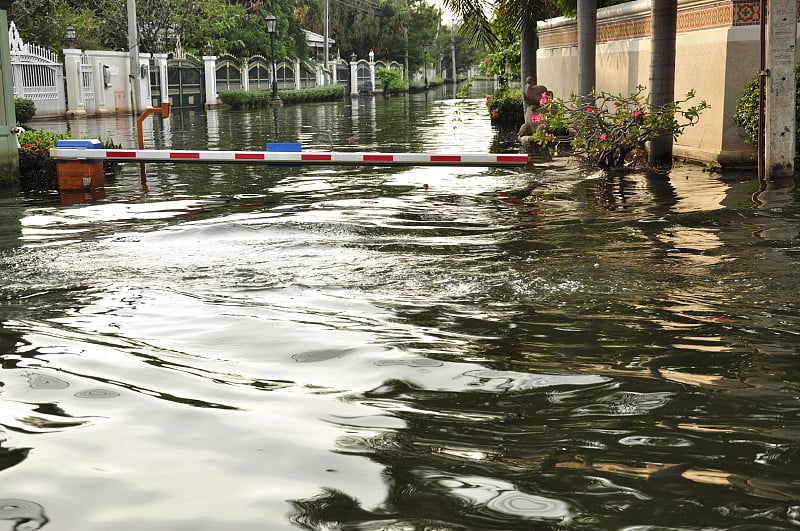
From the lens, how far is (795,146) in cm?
1204

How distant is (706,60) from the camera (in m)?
14.2

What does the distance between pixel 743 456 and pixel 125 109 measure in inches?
1517

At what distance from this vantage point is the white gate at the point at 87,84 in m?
37.0

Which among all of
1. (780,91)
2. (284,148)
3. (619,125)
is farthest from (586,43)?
(284,148)

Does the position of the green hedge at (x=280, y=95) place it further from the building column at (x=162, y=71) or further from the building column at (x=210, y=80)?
the building column at (x=162, y=71)

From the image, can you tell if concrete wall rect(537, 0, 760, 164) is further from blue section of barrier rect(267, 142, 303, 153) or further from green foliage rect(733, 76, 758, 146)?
blue section of barrier rect(267, 142, 303, 153)

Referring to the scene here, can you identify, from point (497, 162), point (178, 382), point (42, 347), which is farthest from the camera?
point (497, 162)

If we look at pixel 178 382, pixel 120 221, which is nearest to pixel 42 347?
pixel 178 382

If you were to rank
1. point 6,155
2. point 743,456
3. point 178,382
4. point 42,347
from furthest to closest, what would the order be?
point 6,155, point 42,347, point 178,382, point 743,456

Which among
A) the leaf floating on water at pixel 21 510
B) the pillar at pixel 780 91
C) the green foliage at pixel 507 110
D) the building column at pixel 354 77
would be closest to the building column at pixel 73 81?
the green foliage at pixel 507 110

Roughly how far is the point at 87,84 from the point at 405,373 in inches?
1394

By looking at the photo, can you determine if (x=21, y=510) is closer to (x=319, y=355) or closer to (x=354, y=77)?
(x=319, y=355)

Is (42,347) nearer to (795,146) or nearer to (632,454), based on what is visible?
(632,454)

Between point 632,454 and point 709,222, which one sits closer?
point 632,454
